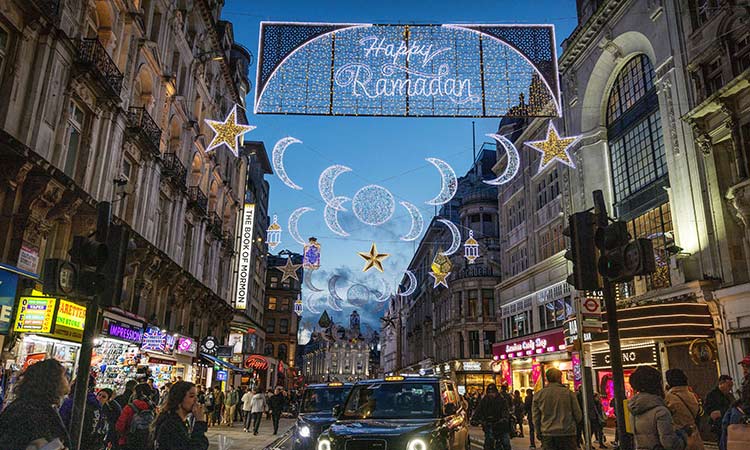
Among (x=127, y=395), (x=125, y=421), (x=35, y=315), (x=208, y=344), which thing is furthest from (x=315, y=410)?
(x=208, y=344)

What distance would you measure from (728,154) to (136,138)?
21814mm

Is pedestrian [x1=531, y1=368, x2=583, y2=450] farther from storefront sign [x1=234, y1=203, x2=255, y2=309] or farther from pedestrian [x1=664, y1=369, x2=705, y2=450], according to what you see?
storefront sign [x1=234, y1=203, x2=255, y2=309]

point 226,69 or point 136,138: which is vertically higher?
point 226,69

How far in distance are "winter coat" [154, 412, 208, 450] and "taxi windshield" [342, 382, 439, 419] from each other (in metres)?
4.74

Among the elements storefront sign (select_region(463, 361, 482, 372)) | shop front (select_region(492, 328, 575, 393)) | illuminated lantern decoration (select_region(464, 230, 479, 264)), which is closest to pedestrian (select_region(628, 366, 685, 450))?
shop front (select_region(492, 328, 575, 393))

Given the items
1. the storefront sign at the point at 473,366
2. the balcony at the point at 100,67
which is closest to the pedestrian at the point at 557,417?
the balcony at the point at 100,67

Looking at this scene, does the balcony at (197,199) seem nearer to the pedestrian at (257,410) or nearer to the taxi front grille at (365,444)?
the pedestrian at (257,410)

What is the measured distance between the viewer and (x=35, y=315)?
12.9 m

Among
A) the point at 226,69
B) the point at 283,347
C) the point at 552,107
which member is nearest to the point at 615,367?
the point at 552,107

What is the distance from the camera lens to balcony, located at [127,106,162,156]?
20.2 m

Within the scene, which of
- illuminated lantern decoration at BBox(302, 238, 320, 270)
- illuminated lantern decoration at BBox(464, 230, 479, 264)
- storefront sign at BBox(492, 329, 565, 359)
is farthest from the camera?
illuminated lantern decoration at BBox(464, 230, 479, 264)

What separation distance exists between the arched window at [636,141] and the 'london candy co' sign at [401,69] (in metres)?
12.4

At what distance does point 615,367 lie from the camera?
19.6 ft

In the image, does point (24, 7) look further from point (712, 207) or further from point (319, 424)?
point (712, 207)
